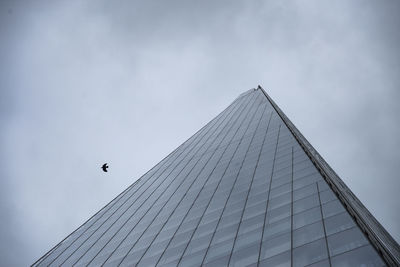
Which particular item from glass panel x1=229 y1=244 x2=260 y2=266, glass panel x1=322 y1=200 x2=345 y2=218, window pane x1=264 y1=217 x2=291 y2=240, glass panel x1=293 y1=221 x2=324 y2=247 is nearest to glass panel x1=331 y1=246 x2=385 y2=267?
glass panel x1=293 y1=221 x2=324 y2=247

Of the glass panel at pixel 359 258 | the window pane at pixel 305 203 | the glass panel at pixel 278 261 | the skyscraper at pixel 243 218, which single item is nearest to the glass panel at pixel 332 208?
the skyscraper at pixel 243 218

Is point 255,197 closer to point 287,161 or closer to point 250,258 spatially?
point 287,161

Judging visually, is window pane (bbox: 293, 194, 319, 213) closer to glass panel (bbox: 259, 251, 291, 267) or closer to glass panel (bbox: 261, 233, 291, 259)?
glass panel (bbox: 261, 233, 291, 259)

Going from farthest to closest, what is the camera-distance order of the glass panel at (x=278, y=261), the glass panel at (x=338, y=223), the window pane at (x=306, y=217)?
the window pane at (x=306, y=217) < the glass panel at (x=338, y=223) < the glass panel at (x=278, y=261)

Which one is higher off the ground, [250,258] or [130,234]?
[130,234]

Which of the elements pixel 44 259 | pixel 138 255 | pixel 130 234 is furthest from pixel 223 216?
pixel 44 259

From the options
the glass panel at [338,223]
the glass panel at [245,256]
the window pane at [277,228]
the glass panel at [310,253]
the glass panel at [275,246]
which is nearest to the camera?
the glass panel at [310,253]

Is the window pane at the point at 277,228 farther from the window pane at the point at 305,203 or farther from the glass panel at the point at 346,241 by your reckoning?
the glass panel at the point at 346,241

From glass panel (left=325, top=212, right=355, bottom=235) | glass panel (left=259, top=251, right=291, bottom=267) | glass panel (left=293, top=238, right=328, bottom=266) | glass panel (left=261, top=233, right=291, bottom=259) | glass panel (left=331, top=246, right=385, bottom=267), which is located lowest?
glass panel (left=331, top=246, right=385, bottom=267)
